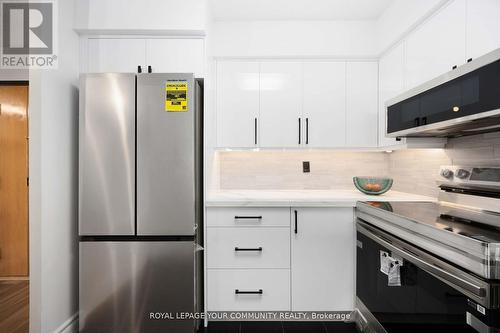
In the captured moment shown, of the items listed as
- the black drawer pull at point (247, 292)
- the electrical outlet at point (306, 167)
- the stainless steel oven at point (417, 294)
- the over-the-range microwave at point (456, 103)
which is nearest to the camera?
the stainless steel oven at point (417, 294)

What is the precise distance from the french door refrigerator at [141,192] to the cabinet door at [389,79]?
1584mm

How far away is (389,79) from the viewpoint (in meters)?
2.34

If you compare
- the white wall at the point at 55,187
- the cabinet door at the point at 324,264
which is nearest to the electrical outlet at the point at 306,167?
the cabinet door at the point at 324,264

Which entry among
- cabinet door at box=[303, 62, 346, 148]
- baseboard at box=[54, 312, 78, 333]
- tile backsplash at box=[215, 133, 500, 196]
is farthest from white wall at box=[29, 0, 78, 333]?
cabinet door at box=[303, 62, 346, 148]

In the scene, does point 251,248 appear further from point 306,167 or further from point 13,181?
point 13,181

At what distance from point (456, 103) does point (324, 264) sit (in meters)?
1.37

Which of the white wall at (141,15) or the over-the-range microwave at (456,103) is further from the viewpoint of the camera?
the white wall at (141,15)

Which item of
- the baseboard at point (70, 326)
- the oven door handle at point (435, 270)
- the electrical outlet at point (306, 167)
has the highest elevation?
the electrical outlet at point (306, 167)

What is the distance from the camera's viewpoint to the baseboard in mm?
1886

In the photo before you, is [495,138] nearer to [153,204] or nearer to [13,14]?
[153,204]

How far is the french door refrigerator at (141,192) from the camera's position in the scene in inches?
74.4

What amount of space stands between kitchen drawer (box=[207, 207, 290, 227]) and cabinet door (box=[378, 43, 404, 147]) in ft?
3.56

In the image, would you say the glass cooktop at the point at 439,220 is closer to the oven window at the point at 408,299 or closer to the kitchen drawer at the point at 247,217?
the oven window at the point at 408,299

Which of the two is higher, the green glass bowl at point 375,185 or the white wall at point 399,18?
the white wall at point 399,18
